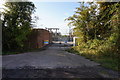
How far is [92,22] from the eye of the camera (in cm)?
884

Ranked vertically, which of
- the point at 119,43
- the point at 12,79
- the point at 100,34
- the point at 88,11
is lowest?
the point at 12,79

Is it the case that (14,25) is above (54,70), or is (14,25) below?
above

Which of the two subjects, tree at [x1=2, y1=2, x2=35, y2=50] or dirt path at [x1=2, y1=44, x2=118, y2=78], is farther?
tree at [x1=2, y1=2, x2=35, y2=50]

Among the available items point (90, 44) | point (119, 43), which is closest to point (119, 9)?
point (119, 43)

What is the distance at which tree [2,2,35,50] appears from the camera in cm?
835

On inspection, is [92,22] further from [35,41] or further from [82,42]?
[35,41]

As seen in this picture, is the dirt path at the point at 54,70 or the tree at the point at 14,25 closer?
the dirt path at the point at 54,70

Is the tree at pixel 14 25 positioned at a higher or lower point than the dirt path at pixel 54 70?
higher

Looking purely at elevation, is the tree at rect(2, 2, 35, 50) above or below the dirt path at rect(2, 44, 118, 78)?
above

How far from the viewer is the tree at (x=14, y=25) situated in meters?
8.35

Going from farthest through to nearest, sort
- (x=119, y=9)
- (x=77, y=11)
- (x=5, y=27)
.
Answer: (x=77, y=11)
(x=5, y=27)
(x=119, y=9)

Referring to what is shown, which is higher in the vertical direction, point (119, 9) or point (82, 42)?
point (119, 9)

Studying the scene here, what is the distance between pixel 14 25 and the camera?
28.3ft

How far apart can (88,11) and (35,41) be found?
832 centimetres
